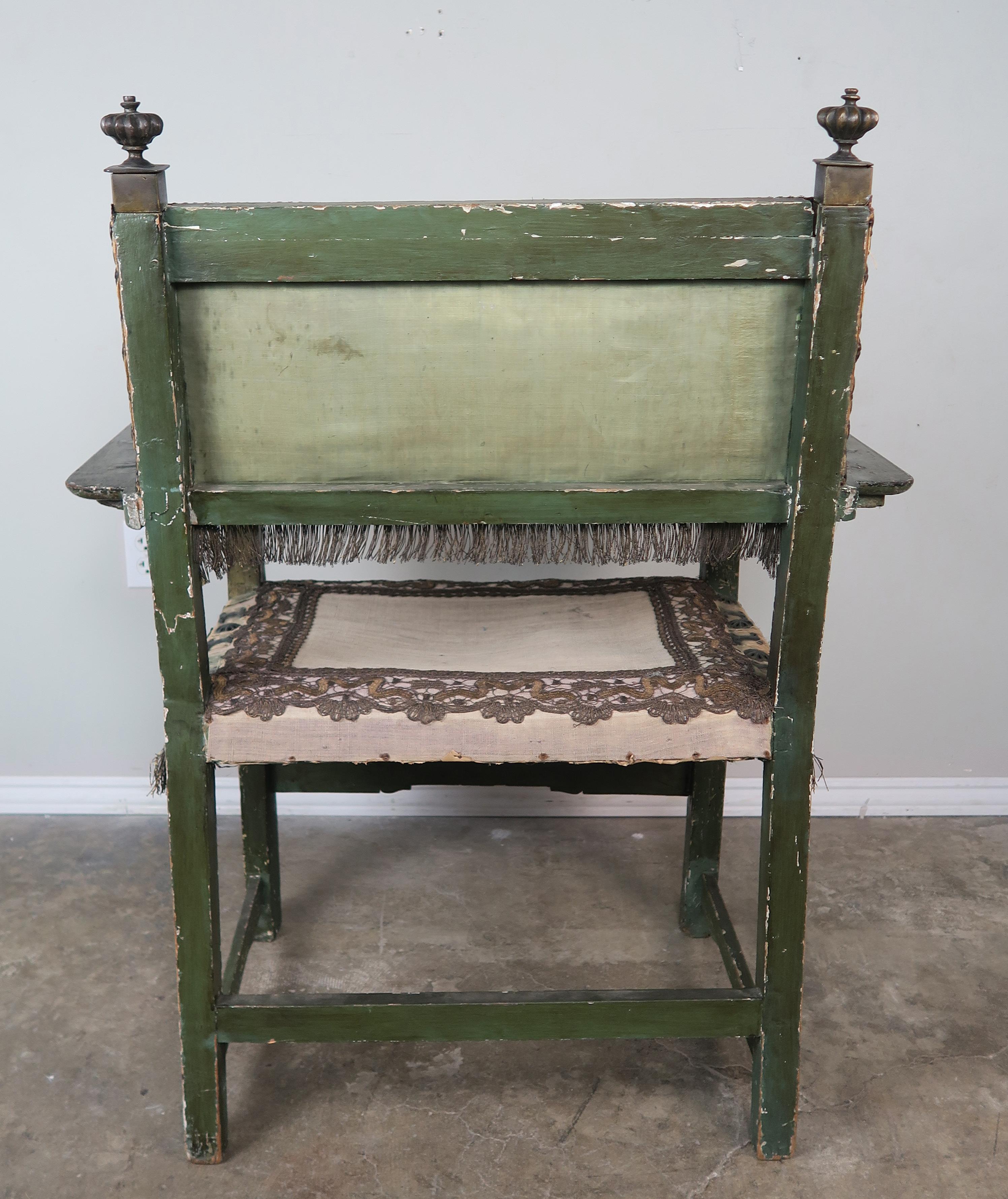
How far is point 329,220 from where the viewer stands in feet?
4.20

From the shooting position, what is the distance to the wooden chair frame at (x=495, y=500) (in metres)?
1.28

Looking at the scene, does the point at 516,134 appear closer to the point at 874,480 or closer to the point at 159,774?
the point at 874,480

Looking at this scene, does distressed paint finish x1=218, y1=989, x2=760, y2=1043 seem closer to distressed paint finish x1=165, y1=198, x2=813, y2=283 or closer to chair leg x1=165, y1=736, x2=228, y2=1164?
chair leg x1=165, y1=736, x2=228, y2=1164

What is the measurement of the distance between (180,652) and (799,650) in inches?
29.8

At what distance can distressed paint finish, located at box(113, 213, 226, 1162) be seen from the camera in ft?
4.25

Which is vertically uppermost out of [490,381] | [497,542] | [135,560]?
[490,381]

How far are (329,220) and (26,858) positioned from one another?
167 cm

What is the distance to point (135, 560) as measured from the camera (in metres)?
2.44

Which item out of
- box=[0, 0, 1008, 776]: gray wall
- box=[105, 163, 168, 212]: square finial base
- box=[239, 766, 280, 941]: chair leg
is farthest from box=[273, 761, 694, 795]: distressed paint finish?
box=[105, 163, 168, 212]: square finial base

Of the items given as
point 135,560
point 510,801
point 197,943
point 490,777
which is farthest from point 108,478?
point 510,801

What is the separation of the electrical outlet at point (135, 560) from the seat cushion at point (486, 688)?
0.72 m

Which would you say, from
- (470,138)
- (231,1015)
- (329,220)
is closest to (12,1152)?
(231,1015)

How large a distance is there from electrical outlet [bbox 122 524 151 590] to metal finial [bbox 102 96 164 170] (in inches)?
48.6

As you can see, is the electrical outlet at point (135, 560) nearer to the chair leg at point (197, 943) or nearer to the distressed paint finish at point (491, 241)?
the chair leg at point (197, 943)
